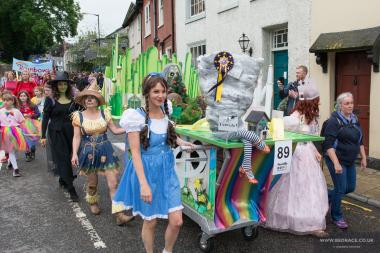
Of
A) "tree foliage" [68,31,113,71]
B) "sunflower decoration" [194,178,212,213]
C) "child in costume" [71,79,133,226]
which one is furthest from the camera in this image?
"tree foliage" [68,31,113,71]

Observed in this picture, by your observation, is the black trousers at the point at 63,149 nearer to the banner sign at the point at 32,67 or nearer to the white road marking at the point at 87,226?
the white road marking at the point at 87,226

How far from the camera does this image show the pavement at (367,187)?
5.55 metres

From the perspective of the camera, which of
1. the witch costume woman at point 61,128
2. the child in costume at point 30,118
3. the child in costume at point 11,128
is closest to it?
the witch costume woman at point 61,128

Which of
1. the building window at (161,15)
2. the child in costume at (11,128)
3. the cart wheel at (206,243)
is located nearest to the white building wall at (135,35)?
the building window at (161,15)

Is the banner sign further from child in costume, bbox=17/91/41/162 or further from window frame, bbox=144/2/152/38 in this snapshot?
child in costume, bbox=17/91/41/162

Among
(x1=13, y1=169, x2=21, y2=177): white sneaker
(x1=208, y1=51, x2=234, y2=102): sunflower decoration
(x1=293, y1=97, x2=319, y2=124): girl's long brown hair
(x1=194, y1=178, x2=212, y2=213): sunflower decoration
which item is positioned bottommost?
(x1=13, y1=169, x2=21, y2=177): white sneaker

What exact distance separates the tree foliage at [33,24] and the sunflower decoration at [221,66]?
119ft

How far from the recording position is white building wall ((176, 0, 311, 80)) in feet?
29.7

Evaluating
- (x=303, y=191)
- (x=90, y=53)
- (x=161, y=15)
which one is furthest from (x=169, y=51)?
(x=90, y=53)

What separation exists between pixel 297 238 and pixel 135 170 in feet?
6.83

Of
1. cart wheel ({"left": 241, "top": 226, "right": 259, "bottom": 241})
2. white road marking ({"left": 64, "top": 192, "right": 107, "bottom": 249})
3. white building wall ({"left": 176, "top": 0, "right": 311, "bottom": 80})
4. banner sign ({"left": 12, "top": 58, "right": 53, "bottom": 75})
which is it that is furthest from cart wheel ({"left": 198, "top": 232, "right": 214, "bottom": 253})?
banner sign ({"left": 12, "top": 58, "right": 53, "bottom": 75})

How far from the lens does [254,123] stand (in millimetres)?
3914

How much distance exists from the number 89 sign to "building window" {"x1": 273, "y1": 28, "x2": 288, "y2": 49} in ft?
21.9

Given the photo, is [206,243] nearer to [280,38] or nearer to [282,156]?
[282,156]
